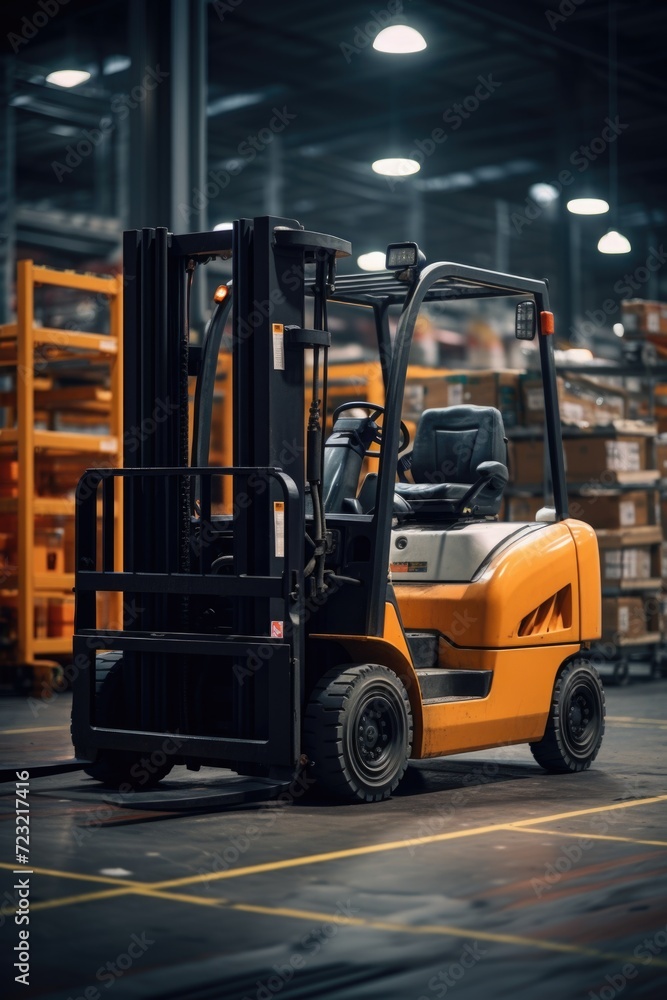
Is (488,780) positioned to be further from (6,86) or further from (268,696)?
(6,86)

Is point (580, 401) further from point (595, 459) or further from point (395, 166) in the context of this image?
point (395, 166)

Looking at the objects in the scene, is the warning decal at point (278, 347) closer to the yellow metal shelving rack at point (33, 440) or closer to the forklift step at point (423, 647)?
the forklift step at point (423, 647)

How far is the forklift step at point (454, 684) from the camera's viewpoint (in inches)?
285

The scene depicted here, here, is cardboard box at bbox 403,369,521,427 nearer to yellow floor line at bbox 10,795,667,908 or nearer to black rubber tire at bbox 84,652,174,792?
black rubber tire at bbox 84,652,174,792

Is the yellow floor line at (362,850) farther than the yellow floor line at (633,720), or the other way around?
the yellow floor line at (633,720)

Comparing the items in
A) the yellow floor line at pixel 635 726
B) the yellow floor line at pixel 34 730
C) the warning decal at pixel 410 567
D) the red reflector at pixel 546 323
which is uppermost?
the red reflector at pixel 546 323

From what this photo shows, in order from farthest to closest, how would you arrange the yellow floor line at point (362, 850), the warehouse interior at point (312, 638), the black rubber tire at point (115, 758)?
the black rubber tire at point (115, 758), the yellow floor line at point (362, 850), the warehouse interior at point (312, 638)

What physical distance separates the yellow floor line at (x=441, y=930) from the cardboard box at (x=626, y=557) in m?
8.79

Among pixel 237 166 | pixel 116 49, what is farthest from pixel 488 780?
pixel 237 166

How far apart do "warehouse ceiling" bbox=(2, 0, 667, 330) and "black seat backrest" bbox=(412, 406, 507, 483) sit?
293 inches

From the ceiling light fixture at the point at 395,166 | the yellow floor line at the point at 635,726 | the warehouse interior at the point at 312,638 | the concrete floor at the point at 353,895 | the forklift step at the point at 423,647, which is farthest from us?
the ceiling light fixture at the point at 395,166

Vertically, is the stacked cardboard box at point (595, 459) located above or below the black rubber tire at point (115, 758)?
above

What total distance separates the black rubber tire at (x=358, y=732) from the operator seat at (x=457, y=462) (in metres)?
1.28

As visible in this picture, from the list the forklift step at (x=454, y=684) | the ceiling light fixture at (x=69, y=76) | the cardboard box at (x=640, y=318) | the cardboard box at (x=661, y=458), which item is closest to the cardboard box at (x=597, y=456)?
the cardboard box at (x=661, y=458)
